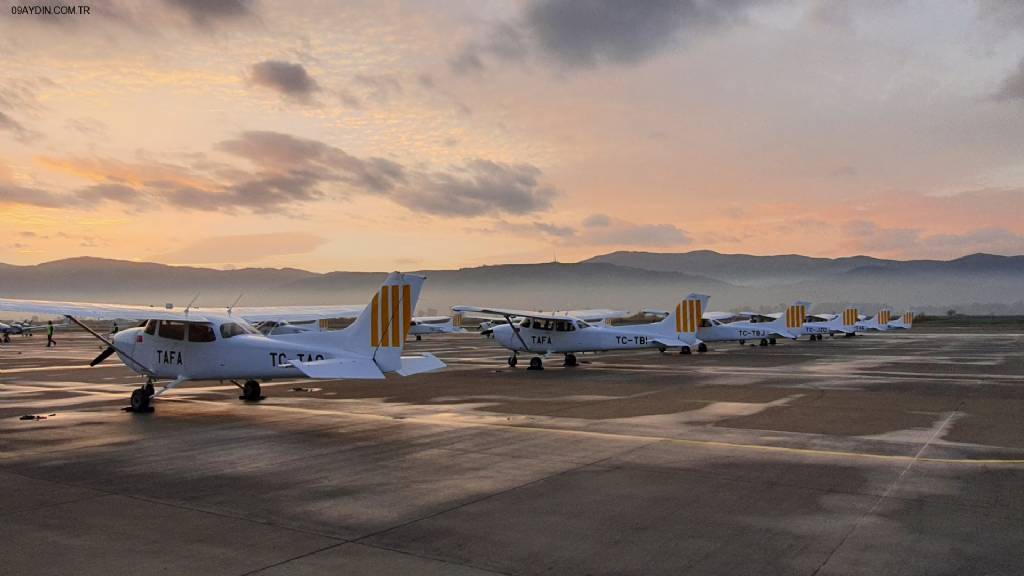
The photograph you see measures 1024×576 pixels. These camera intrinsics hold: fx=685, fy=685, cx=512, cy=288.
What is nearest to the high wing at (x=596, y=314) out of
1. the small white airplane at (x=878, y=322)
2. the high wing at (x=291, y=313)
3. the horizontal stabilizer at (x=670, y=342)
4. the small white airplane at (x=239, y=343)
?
the horizontal stabilizer at (x=670, y=342)

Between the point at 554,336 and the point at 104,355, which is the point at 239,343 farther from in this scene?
the point at 554,336

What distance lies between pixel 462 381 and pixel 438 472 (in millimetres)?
13287

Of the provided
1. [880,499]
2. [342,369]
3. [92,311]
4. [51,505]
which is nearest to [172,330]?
[92,311]

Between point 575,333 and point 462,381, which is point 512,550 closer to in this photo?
point 462,381

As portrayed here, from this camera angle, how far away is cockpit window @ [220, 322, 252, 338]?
1502 centimetres

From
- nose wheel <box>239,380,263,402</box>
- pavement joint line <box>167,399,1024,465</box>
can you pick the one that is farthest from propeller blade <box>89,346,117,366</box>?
pavement joint line <box>167,399,1024,465</box>

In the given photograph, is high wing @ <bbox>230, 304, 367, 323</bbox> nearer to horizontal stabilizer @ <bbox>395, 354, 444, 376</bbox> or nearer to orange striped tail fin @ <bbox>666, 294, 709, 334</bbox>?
horizontal stabilizer @ <bbox>395, 354, 444, 376</bbox>

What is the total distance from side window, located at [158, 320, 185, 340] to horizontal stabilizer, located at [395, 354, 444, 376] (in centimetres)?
501

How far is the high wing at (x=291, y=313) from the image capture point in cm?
1866

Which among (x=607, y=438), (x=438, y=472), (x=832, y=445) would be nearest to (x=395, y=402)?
(x=607, y=438)

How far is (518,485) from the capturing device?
27.2 ft

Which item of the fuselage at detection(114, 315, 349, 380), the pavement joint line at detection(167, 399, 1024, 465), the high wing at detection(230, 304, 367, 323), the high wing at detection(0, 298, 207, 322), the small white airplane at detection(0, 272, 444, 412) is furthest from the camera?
the high wing at detection(230, 304, 367, 323)

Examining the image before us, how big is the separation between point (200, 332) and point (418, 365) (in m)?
4.88

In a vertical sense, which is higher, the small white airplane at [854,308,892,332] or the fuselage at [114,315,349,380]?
the small white airplane at [854,308,892,332]
